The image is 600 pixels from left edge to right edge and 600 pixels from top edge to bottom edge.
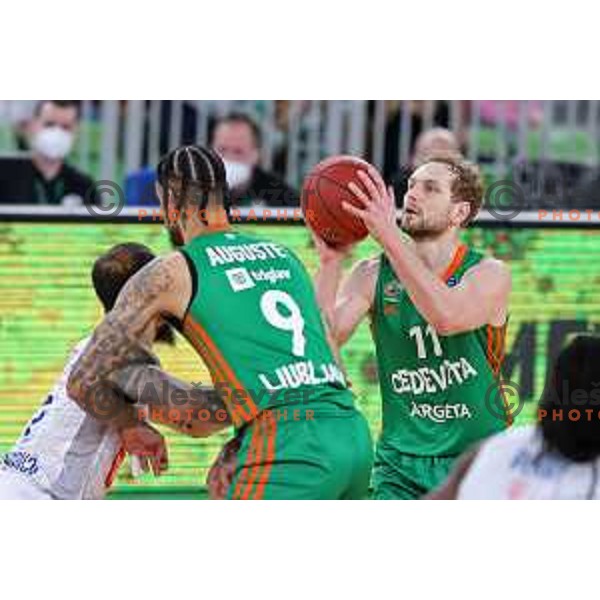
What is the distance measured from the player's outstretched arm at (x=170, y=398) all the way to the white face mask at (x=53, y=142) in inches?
102

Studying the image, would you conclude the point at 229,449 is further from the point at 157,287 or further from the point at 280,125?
the point at 280,125

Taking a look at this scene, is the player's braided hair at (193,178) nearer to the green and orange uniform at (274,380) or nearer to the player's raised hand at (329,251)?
the green and orange uniform at (274,380)

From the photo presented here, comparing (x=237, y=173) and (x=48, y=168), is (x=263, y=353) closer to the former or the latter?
(x=237, y=173)

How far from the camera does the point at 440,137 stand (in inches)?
388

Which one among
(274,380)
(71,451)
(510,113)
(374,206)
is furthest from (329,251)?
(510,113)

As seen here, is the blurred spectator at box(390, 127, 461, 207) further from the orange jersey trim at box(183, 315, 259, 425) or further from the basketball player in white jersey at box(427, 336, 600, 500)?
the basketball player in white jersey at box(427, 336, 600, 500)

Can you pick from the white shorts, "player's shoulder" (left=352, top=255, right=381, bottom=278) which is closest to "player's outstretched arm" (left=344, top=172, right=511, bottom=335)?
"player's shoulder" (left=352, top=255, right=381, bottom=278)

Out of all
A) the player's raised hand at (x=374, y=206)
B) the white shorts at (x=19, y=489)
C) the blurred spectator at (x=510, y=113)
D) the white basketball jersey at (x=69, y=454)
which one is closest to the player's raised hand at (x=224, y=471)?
the white basketball jersey at (x=69, y=454)

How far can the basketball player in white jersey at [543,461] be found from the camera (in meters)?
6.09

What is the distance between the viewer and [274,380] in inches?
267

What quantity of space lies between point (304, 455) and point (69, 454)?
128 cm

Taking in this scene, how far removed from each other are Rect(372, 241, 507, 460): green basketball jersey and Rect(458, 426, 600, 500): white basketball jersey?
1.16 metres

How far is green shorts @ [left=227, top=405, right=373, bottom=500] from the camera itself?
22.1 feet

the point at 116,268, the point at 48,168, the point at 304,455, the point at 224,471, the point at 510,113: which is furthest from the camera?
the point at 510,113
